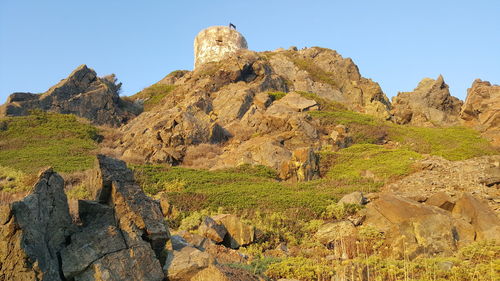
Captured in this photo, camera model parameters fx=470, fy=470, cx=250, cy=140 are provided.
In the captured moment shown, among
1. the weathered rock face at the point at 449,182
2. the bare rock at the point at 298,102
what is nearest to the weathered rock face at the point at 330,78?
the bare rock at the point at 298,102

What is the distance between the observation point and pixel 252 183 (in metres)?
21.4

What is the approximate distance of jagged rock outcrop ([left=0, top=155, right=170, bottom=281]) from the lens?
7164 mm

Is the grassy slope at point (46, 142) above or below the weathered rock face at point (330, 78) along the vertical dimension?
below

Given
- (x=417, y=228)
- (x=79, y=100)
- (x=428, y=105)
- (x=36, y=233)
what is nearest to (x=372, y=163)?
(x=417, y=228)

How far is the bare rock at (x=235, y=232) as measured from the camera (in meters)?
13.2

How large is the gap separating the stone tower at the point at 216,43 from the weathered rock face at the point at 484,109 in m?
30.8

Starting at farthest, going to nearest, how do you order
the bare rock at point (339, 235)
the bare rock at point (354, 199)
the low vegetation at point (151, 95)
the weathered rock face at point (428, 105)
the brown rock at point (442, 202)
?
the low vegetation at point (151, 95)
the weathered rock face at point (428, 105)
the bare rock at point (354, 199)
the brown rock at point (442, 202)
the bare rock at point (339, 235)

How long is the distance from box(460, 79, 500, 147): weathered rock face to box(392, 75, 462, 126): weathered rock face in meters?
4.00

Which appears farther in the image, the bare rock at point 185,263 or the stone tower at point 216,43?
the stone tower at point 216,43

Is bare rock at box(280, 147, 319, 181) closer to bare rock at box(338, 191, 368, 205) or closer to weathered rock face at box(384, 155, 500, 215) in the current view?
weathered rock face at box(384, 155, 500, 215)

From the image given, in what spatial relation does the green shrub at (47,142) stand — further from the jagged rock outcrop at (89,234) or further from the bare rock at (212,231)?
the jagged rock outcrop at (89,234)

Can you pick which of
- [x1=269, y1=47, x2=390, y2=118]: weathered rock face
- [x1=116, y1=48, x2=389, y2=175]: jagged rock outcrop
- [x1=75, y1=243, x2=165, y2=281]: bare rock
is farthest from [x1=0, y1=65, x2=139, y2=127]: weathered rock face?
[x1=75, y1=243, x2=165, y2=281]: bare rock

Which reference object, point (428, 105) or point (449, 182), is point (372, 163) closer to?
point (449, 182)

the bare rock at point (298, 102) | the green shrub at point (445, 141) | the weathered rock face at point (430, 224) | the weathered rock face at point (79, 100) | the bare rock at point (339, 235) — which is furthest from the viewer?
the weathered rock face at point (79, 100)
